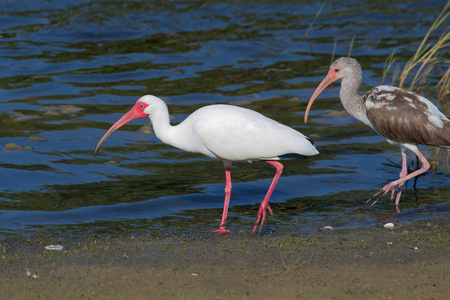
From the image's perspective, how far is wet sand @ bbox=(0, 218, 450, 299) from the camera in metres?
5.05

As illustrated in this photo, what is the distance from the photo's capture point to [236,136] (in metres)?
7.14

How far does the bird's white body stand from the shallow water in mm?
731

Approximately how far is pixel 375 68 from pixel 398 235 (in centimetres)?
780

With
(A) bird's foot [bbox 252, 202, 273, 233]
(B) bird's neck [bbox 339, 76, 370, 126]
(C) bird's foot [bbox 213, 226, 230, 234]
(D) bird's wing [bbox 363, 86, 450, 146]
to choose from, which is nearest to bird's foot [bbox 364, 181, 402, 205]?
(D) bird's wing [bbox 363, 86, 450, 146]

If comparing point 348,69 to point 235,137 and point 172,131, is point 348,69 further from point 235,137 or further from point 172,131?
point 172,131

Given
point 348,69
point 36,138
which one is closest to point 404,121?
point 348,69

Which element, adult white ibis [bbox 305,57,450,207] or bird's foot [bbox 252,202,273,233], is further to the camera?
adult white ibis [bbox 305,57,450,207]

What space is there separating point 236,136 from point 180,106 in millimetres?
4627

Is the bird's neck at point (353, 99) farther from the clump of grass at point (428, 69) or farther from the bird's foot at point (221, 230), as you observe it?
the bird's foot at point (221, 230)

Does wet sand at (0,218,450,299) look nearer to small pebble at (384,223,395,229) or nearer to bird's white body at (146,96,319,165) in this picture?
small pebble at (384,223,395,229)

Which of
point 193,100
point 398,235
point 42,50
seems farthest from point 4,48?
point 398,235

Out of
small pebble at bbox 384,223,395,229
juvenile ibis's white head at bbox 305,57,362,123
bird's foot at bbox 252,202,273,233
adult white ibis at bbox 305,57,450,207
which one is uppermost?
juvenile ibis's white head at bbox 305,57,362,123

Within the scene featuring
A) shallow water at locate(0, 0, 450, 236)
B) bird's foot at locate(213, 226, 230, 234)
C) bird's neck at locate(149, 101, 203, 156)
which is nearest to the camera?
bird's foot at locate(213, 226, 230, 234)

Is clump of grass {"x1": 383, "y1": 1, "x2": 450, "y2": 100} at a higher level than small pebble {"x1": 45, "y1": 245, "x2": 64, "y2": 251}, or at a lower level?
higher
